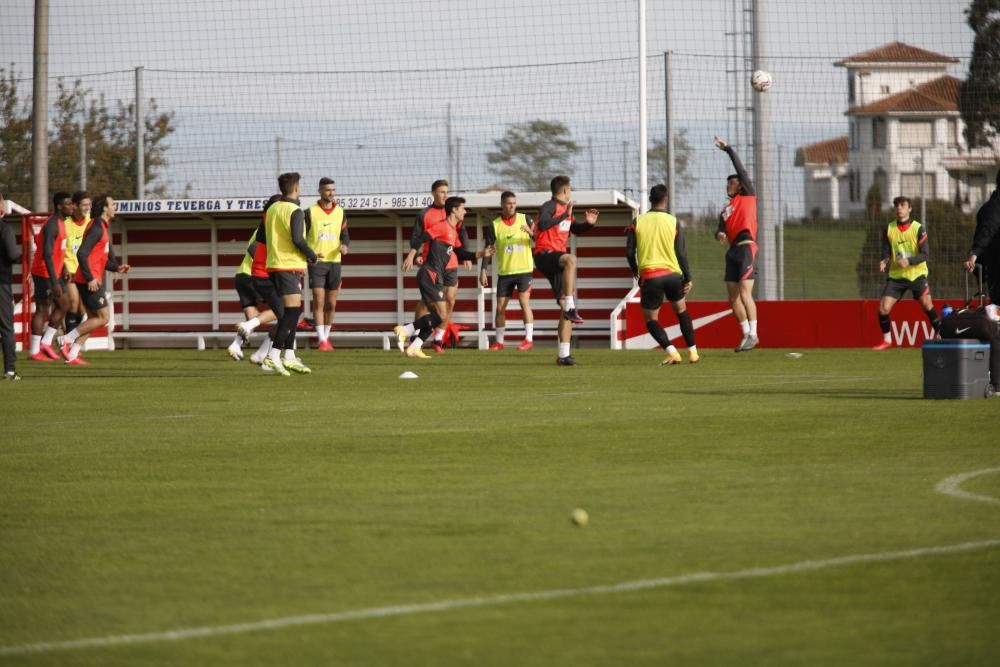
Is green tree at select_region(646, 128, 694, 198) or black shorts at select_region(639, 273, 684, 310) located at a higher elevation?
green tree at select_region(646, 128, 694, 198)

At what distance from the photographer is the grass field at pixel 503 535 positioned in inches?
180

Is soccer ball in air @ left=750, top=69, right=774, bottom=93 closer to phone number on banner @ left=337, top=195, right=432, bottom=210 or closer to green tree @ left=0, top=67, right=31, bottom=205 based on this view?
phone number on banner @ left=337, top=195, right=432, bottom=210

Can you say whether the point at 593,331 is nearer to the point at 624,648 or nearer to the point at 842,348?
the point at 842,348

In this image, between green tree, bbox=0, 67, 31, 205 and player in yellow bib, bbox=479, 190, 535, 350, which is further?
green tree, bbox=0, 67, 31, 205

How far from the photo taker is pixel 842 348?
23.4m

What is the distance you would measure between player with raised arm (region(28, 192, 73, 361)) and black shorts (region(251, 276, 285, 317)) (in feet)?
7.90

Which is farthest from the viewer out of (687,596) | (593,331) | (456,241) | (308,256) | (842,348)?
(593,331)

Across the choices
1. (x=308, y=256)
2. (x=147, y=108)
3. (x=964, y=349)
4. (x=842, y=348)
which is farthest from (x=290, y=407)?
A: (x=147, y=108)

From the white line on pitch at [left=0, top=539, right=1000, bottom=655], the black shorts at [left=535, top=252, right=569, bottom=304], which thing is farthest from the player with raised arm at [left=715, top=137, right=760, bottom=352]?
the white line on pitch at [left=0, top=539, right=1000, bottom=655]

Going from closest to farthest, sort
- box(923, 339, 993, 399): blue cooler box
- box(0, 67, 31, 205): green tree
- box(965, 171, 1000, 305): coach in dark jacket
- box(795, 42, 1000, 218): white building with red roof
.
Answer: box(923, 339, 993, 399): blue cooler box
box(965, 171, 1000, 305): coach in dark jacket
box(795, 42, 1000, 218): white building with red roof
box(0, 67, 31, 205): green tree

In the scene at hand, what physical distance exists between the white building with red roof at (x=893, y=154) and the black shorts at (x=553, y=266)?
6463 millimetres

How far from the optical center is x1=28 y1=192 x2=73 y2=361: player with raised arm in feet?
62.5

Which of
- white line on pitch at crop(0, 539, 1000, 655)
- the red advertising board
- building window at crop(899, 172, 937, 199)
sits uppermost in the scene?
building window at crop(899, 172, 937, 199)

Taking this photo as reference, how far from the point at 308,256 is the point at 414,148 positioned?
9090 mm
